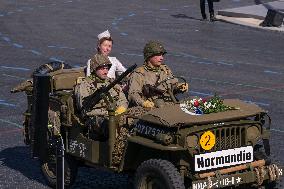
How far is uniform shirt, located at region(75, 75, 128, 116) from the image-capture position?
31.6 ft

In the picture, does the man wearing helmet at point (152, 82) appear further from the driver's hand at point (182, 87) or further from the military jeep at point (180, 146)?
the military jeep at point (180, 146)

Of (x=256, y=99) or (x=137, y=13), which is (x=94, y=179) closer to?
(x=256, y=99)

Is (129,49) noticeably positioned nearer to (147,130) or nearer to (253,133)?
(253,133)

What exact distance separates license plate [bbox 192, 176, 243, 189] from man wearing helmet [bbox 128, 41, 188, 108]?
152cm

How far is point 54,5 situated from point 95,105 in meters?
28.7

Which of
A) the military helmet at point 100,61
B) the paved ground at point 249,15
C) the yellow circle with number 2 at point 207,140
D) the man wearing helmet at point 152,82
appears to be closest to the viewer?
the yellow circle with number 2 at point 207,140

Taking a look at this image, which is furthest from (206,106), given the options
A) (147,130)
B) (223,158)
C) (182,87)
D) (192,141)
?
(182,87)

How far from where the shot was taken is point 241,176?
856 cm

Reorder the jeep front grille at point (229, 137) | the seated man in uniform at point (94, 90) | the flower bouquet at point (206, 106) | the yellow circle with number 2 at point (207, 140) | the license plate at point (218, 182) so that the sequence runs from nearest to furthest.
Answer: the license plate at point (218, 182), the yellow circle with number 2 at point (207, 140), the jeep front grille at point (229, 137), the flower bouquet at point (206, 106), the seated man in uniform at point (94, 90)

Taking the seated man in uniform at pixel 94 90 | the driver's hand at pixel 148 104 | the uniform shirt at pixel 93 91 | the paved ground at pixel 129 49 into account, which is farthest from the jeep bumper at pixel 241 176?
the uniform shirt at pixel 93 91

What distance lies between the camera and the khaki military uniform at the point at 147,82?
9.80 m

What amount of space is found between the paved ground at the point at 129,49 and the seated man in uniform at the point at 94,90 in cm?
133

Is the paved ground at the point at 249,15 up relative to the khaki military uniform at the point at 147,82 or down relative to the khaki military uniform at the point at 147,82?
down

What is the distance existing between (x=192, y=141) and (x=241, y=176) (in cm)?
69
